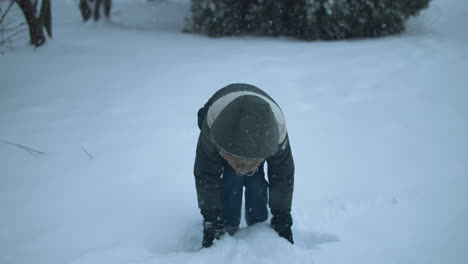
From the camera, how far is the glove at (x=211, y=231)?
1798mm

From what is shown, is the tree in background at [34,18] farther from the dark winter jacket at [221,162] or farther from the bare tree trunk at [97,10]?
the dark winter jacket at [221,162]

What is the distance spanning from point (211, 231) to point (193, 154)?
1207 mm

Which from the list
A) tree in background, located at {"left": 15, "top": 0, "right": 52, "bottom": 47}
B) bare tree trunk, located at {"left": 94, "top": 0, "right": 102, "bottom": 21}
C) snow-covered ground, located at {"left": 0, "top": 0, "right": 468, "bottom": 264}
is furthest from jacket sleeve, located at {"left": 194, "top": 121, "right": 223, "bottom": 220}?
bare tree trunk, located at {"left": 94, "top": 0, "right": 102, "bottom": 21}

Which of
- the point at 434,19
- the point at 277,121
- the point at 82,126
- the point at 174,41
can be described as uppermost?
the point at 434,19

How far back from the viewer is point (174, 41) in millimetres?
7156

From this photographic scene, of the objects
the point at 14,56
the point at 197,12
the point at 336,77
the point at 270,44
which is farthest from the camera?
the point at 197,12

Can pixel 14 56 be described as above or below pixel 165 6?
below

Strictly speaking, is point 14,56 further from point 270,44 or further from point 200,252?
point 200,252

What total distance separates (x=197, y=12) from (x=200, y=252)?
7147mm

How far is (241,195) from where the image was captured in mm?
1925

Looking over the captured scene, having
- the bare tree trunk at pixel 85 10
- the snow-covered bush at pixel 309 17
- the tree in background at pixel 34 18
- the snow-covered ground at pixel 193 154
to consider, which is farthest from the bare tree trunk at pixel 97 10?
the snow-covered ground at pixel 193 154

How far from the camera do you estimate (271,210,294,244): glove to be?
1.84 m

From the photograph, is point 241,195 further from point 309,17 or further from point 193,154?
point 309,17

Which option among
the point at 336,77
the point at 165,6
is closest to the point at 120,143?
the point at 336,77
